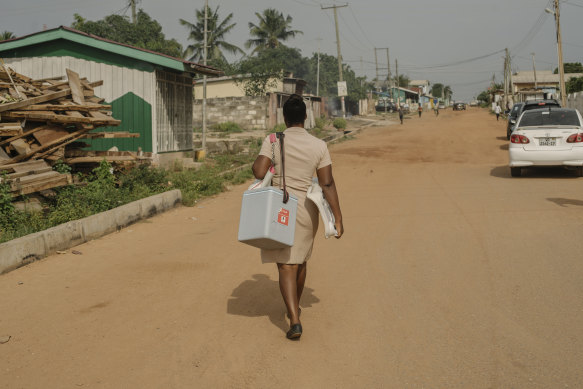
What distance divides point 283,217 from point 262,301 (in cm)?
143

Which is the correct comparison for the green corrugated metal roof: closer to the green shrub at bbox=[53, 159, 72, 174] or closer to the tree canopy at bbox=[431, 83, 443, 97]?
the green shrub at bbox=[53, 159, 72, 174]

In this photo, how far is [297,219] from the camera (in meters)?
4.30

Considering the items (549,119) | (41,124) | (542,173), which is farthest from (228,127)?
(41,124)

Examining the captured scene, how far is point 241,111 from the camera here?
3416cm

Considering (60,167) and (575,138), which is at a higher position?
(575,138)

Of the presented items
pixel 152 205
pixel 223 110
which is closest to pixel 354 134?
pixel 223 110

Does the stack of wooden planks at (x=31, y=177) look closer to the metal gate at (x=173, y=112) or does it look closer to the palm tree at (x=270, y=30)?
the metal gate at (x=173, y=112)

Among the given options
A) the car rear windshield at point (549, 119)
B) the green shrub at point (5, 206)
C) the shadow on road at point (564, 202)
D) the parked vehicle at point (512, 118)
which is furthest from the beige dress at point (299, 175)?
the parked vehicle at point (512, 118)

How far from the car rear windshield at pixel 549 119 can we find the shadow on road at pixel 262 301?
34.1 ft

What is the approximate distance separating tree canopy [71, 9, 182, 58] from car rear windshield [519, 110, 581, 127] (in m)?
34.1

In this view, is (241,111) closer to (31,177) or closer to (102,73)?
(102,73)

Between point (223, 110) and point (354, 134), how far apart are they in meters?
8.17

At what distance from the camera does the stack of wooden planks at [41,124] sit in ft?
27.6

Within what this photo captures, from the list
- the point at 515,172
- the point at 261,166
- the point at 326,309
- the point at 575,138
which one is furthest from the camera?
the point at 515,172
